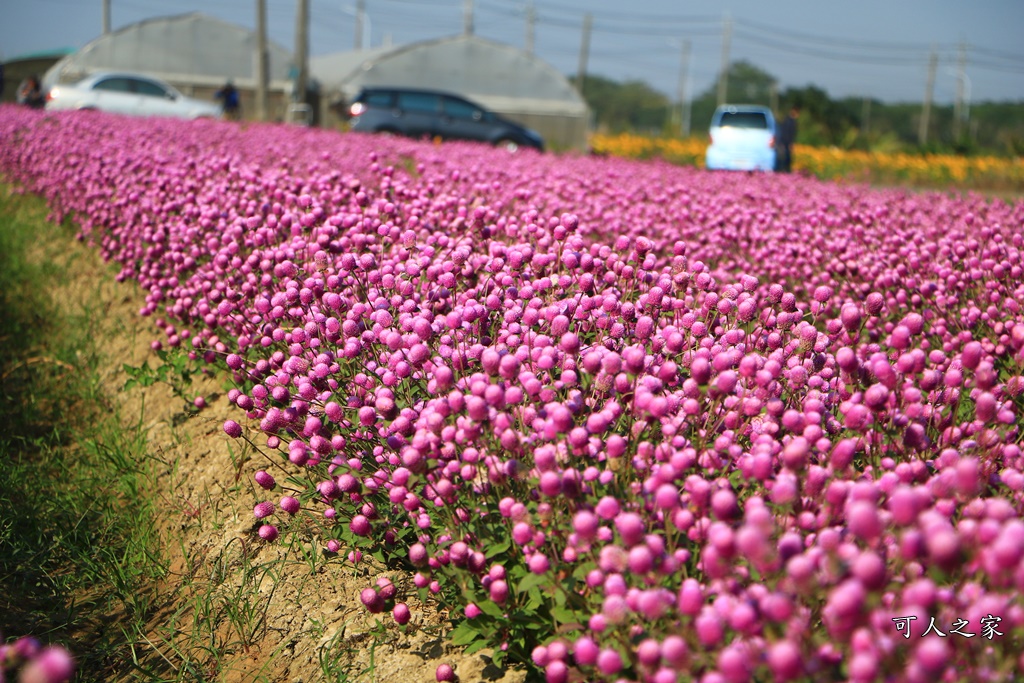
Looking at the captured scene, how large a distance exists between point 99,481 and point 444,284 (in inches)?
79.9

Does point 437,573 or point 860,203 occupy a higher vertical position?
point 860,203

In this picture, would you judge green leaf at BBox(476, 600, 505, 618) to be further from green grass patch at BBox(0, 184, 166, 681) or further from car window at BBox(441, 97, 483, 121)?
car window at BBox(441, 97, 483, 121)

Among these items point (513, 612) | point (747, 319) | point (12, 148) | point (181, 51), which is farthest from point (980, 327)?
point (181, 51)

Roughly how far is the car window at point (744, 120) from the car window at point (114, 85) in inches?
630

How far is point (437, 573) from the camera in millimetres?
2436

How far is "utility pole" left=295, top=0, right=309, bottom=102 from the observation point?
27.4 m

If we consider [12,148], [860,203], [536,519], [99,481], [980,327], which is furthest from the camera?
[12,148]

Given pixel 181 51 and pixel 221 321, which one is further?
pixel 181 51

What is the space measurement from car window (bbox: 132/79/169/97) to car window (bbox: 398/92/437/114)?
24.6 feet

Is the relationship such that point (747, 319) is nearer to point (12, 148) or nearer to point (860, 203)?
point (860, 203)

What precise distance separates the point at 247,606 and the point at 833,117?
4630 cm

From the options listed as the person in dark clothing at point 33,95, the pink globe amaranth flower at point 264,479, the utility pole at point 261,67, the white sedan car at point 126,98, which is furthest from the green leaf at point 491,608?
the utility pole at point 261,67

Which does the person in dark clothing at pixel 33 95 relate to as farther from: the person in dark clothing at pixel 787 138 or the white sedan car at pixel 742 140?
the person in dark clothing at pixel 787 138

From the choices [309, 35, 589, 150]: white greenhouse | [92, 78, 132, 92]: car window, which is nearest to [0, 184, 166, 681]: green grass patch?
[92, 78, 132, 92]: car window
